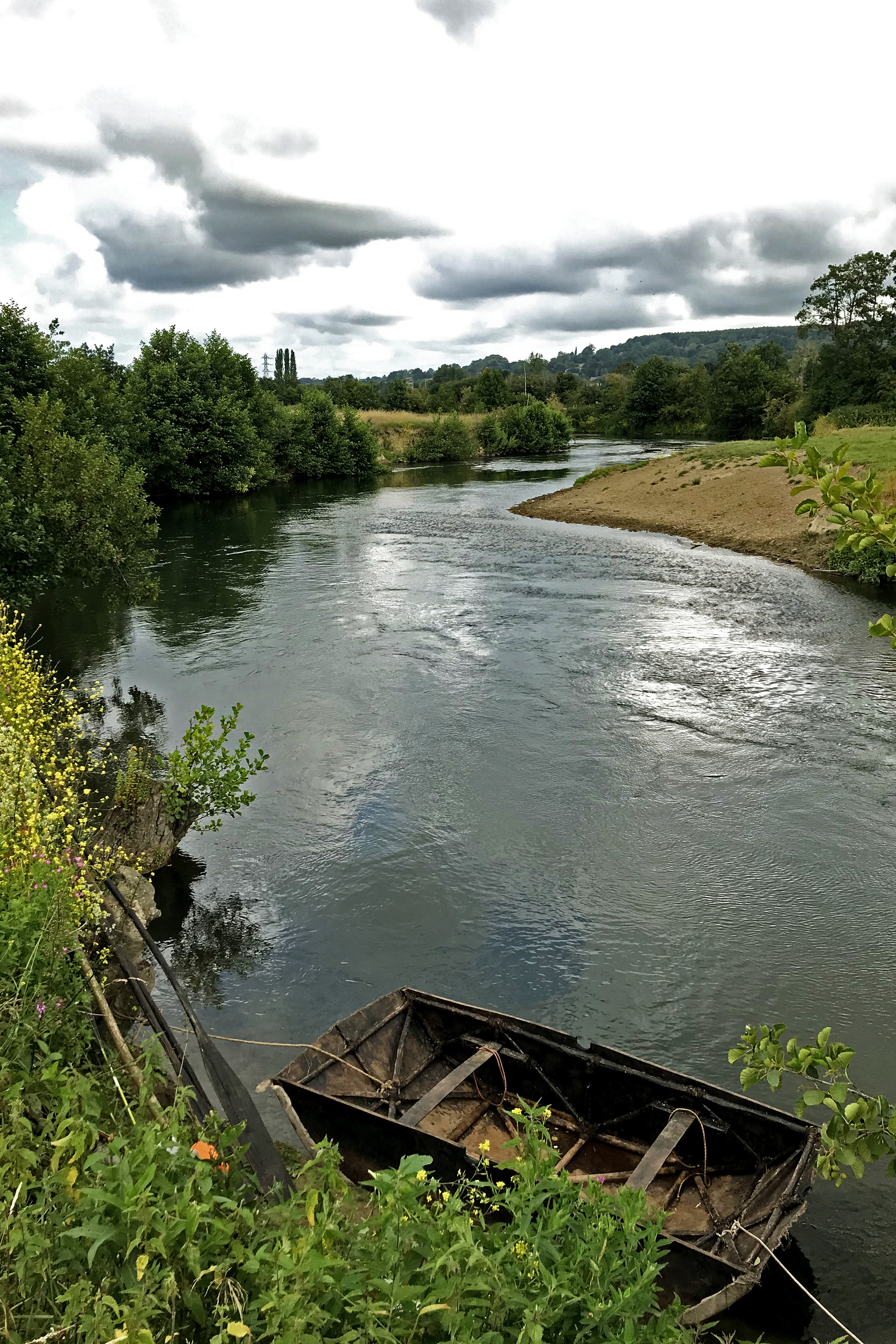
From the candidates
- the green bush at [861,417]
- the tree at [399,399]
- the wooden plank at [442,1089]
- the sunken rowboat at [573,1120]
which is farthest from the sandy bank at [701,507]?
the tree at [399,399]

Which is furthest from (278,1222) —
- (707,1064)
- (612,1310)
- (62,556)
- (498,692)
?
(62,556)

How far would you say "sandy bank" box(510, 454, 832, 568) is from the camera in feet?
127

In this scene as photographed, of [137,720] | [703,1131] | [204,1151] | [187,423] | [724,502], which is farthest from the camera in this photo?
[187,423]

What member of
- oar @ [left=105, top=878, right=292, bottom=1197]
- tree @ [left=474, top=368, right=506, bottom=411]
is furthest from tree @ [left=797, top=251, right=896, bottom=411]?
oar @ [left=105, top=878, right=292, bottom=1197]

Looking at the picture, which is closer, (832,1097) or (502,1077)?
(832,1097)

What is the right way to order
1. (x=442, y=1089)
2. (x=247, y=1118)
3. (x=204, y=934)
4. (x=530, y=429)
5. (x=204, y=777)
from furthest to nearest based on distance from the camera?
(x=530, y=429), (x=204, y=777), (x=204, y=934), (x=442, y=1089), (x=247, y=1118)

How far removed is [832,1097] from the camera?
365 centimetres

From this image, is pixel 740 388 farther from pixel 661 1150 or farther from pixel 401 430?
pixel 661 1150

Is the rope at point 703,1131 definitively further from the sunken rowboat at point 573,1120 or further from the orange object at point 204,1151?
the orange object at point 204,1151

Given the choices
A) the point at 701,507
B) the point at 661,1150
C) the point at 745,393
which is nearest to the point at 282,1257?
the point at 661,1150

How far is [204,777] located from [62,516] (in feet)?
35.4

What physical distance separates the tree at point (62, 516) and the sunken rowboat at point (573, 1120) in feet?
52.3

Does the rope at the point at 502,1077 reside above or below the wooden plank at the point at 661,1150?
below

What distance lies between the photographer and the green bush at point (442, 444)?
310 ft
